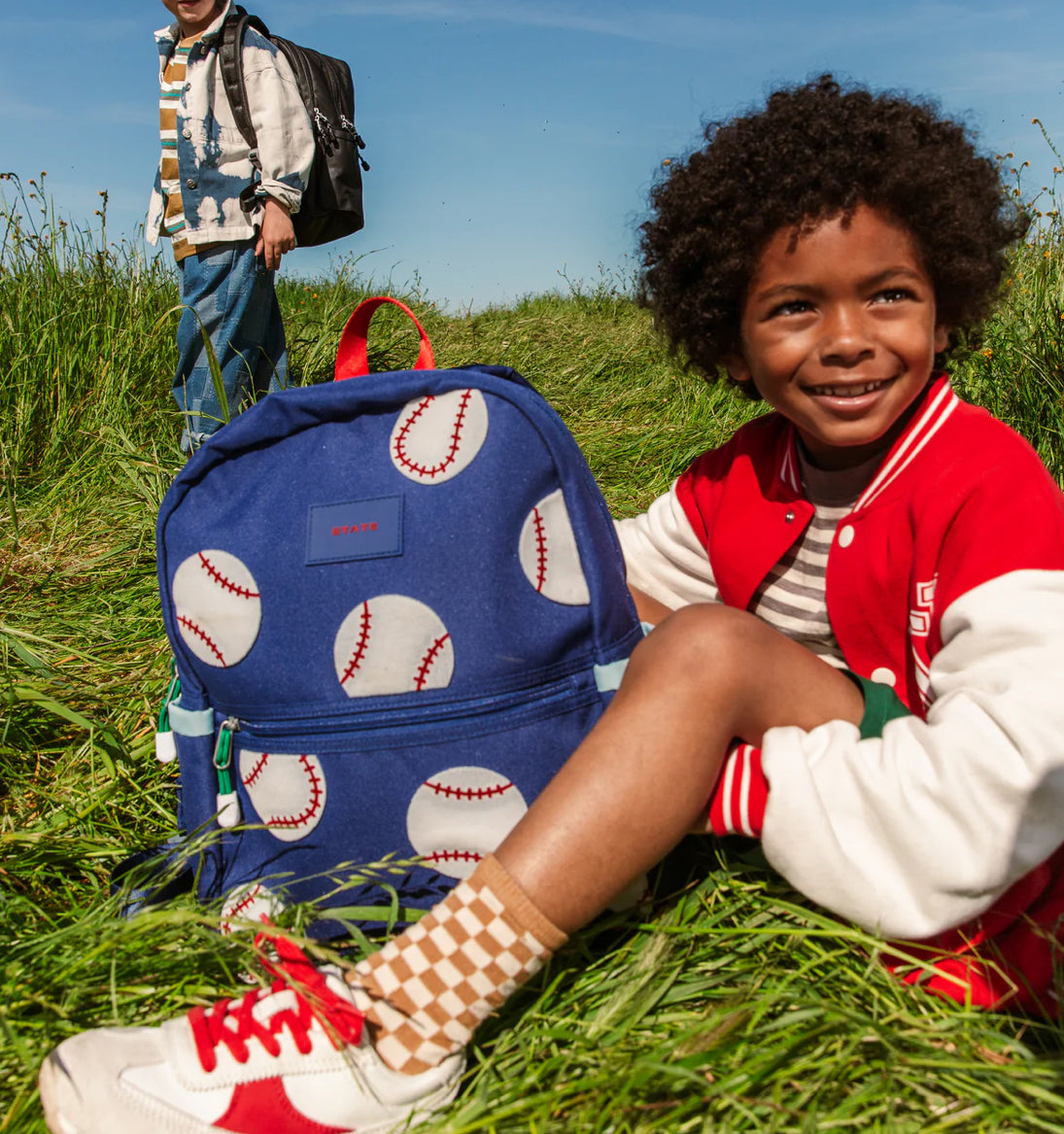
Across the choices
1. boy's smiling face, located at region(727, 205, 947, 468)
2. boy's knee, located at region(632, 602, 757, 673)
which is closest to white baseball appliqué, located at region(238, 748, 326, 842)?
boy's knee, located at region(632, 602, 757, 673)

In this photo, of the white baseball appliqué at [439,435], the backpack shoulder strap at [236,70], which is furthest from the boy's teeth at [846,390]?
the backpack shoulder strap at [236,70]

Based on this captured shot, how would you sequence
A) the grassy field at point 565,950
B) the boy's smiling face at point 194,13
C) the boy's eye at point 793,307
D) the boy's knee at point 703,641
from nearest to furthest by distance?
1. the grassy field at point 565,950
2. the boy's knee at point 703,641
3. the boy's eye at point 793,307
4. the boy's smiling face at point 194,13

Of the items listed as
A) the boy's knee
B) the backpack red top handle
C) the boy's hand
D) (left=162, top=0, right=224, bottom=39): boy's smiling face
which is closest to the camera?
the boy's knee

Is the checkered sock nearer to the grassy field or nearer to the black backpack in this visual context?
the grassy field

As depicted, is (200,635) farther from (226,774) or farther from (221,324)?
(221,324)

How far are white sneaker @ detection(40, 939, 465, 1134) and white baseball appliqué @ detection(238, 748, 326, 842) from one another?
29 cm

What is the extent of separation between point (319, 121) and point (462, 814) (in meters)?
2.94

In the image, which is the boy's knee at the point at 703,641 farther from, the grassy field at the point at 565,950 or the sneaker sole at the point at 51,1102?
the sneaker sole at the point at 51,1102

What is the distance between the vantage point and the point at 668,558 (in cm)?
184

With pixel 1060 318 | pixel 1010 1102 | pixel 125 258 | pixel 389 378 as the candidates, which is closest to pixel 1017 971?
pixel 1010 1102

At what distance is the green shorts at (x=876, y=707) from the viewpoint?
50.6 inches

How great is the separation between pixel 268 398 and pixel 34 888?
0.88 m

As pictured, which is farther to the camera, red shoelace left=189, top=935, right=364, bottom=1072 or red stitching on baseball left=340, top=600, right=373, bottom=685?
red stitching on baseball left=340, top=600, right=373, bottom=685

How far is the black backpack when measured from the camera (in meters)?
3.40
